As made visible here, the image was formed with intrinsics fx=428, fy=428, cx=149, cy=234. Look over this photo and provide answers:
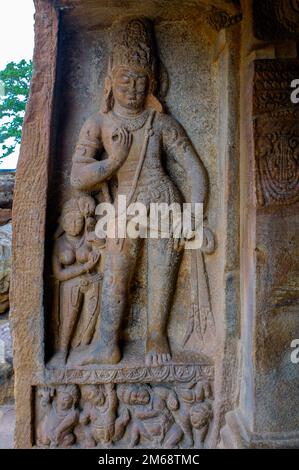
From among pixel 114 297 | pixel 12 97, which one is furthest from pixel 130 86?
pixel 12 97

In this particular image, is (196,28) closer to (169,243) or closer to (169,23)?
(169,23)

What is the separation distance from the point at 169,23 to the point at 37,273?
1.66 metres

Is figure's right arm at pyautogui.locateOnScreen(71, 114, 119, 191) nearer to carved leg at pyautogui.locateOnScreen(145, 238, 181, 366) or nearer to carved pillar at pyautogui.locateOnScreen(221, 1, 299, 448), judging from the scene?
carved leg at pyautogui.locateOnScreen(145, 238, 181, 366)

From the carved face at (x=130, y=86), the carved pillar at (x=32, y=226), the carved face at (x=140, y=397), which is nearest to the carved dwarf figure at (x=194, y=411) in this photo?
the carved face at (x=140, y=397)

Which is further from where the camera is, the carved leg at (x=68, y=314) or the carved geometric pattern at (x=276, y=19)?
the carved leg at (x=68, y=314)

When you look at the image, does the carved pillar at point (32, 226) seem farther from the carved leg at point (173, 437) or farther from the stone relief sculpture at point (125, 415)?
the carved leg at point (173, 437)

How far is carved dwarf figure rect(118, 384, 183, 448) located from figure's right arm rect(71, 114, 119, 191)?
3.96 ft

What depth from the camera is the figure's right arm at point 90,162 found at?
7.95ft

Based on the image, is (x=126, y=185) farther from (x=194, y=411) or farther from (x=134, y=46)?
(x=194, y=411)

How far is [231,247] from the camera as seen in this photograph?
7.87ft

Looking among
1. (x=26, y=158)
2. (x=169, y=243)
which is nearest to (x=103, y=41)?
(x=26, y=158)

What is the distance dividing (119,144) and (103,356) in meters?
1.21

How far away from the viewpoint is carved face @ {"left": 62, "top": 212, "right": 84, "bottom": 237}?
249 cm

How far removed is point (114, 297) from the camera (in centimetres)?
246
